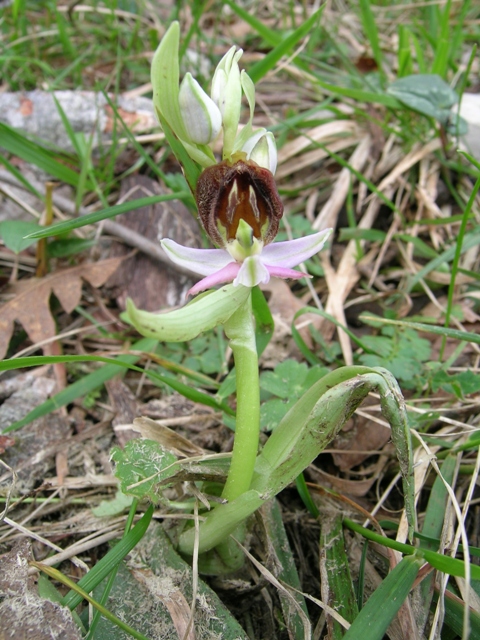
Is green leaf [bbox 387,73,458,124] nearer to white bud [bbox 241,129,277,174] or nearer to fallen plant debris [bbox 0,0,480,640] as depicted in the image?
fallen plant debris [bbox 0,0,480,640]

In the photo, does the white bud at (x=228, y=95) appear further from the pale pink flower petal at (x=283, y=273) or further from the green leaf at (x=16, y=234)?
the green leaf at (x=16, y=234)

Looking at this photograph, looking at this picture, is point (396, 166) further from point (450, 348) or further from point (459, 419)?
point (459, 419)

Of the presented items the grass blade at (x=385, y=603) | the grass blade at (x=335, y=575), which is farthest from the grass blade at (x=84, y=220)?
the grass blade at (x=385, y=603)

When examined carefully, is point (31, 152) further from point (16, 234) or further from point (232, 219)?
point (232, 219)

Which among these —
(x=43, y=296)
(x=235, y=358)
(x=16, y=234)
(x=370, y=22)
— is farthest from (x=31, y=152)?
(x=370, y=22)

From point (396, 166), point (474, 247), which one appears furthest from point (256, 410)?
point (396, 166)

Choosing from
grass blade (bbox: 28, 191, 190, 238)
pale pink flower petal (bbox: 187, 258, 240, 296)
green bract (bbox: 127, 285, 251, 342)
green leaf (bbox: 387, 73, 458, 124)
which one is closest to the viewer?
green bract (bbox: 127, 285, 251, 342)

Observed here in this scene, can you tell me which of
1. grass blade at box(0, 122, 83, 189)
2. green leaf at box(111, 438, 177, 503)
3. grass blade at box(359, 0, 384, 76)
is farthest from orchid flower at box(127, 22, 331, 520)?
grass blade at box(359, 0, 384, 76)
